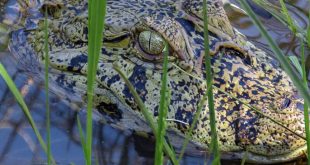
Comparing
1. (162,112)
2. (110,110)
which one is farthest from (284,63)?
(110,110)

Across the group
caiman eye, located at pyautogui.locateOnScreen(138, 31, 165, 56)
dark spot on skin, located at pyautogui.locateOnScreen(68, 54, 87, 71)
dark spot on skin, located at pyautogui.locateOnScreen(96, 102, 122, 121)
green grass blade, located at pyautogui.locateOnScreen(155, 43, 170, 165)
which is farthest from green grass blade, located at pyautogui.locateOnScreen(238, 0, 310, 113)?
dark spot on skin, located at pyautogui.locateOnScreen(68, 54, 87, 71)

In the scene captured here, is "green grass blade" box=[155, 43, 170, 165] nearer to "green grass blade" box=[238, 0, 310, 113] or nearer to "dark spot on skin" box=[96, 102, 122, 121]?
"green grass blade" box=[238, 0, 310, 113]

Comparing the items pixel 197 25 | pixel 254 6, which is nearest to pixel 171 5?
pixel 197 25

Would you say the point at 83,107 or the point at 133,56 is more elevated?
the point at 133,56

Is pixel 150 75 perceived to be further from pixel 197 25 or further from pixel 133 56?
pixel 197 25

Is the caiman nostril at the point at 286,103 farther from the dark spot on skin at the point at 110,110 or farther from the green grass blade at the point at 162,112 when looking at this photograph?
the green grass blade at the point at 162,112

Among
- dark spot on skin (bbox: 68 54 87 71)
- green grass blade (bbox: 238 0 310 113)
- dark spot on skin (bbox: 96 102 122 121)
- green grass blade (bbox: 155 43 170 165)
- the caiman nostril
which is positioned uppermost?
green grass blade (bbox: 238 0 310 113)
